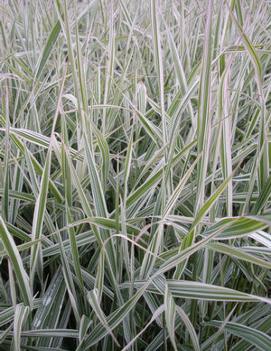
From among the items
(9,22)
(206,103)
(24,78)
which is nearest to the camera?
(206,103)

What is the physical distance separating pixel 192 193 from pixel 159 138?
0.13 m

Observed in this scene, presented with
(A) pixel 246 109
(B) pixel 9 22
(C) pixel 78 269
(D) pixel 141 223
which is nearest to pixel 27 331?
(C) pixel 78 269

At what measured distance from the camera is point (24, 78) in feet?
3.43

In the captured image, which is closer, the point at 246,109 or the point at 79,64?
the point at 79,64

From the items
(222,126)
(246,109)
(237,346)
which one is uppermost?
(222,126)

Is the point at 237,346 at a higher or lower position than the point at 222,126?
lower

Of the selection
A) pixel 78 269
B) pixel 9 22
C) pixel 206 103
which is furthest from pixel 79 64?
pixel 9 22

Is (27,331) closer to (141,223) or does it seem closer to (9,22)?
(141,223)

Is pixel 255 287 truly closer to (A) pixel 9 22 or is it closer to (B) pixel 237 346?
(B) pixel 237 346

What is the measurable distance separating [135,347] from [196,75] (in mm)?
489

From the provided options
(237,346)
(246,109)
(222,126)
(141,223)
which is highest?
(222,126)

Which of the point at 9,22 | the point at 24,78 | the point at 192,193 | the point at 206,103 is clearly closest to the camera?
the point at 206,103

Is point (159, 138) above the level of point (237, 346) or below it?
above

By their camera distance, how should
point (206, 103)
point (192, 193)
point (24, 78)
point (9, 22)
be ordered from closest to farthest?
point (206, 103) → point (192, 193) → point (24, 78) → point (9, 22)
